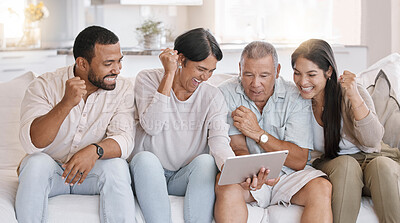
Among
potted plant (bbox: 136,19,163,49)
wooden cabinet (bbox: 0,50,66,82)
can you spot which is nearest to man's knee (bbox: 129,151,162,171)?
potted plant (bbox: 136,19,163,49)

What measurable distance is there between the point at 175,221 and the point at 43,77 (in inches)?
28.5

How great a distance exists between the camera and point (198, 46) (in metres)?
1.86

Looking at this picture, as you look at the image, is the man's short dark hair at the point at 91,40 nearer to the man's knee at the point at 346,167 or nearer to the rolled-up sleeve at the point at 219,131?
the rolled-up sleeve at the point at 219,131

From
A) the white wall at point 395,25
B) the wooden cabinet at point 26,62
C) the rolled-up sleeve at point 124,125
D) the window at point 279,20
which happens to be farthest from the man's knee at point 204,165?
Answer: the window at point 279,20

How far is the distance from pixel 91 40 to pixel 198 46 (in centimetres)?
39

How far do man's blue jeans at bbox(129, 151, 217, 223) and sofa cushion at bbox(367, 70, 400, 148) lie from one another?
0.83 meters

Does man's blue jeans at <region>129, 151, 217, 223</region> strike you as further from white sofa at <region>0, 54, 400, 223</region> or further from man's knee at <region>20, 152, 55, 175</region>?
man's knee at <region>20, 152, 55, 175</region>

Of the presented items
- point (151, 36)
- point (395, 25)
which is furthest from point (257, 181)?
point (395, 25)

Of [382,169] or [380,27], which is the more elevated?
[380,27]

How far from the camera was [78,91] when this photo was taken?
1650mm

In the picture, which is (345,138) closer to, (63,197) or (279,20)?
(63,197)

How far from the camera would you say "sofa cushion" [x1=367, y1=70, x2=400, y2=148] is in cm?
215

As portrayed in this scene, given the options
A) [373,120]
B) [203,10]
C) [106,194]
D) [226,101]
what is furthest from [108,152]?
[203,10]

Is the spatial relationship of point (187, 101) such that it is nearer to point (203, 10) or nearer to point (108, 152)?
point (108, 152)
